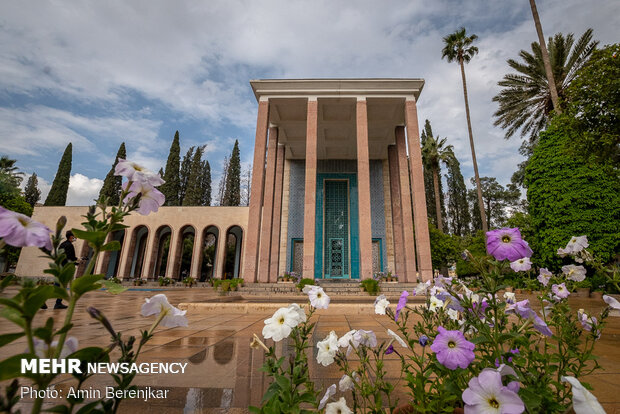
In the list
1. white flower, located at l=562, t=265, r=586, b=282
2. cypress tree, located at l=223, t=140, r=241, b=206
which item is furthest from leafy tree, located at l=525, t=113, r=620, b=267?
cypress tree, located at l=223, t=140, r=241, b=206

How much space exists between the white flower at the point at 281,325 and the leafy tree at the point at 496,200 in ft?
118

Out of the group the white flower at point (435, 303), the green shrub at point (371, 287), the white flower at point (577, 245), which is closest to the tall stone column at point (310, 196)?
the green shrub at point (371, 287)

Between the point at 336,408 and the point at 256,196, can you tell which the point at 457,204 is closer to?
the point at 256,196

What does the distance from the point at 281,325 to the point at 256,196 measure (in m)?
12.1

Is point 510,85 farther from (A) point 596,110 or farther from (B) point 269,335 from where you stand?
(B) point 269,335

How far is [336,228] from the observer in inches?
714

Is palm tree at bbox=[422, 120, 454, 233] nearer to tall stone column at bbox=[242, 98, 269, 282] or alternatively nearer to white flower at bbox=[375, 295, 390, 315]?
tall stone column at bbox=[242, 98, 269, 282]

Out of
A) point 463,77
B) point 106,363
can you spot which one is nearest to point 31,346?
point 106,363

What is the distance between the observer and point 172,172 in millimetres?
29203

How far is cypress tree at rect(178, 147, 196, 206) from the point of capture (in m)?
31.6

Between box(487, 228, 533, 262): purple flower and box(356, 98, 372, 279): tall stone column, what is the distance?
1116cm

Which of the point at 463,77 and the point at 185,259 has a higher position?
the point at 463,77

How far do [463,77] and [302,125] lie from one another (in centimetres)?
1140

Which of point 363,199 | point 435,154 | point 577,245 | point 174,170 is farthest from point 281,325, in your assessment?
point 174,170
